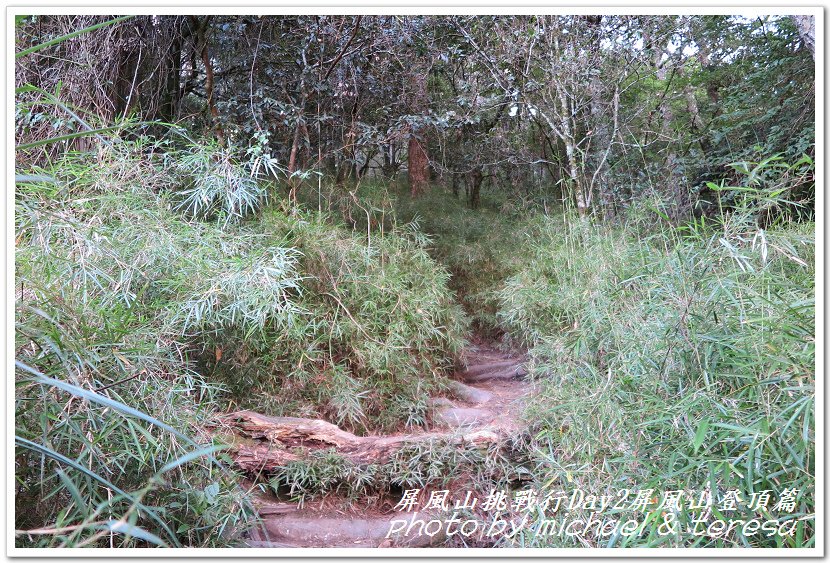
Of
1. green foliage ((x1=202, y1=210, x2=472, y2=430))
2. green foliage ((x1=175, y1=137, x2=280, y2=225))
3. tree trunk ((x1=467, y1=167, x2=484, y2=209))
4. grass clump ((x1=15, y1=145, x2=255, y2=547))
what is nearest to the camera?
grass clump ((x1=15, y1=145, x2=255, y2=547))

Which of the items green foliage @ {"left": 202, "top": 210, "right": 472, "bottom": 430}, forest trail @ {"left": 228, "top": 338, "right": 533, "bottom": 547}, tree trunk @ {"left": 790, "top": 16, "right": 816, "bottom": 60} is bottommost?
forest trail @ {"left": 228, "top": 338, "right": 533, "bottom": 547}

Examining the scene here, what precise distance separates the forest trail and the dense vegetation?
0.08m

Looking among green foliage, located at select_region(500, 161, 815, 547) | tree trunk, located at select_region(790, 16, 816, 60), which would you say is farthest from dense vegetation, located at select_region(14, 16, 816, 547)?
tree trunk, located at select_region(790, 16, 816, 60)

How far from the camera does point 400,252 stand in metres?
3.05

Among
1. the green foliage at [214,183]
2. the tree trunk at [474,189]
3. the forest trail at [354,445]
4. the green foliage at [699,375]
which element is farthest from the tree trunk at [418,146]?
the green foliage at [699,375]

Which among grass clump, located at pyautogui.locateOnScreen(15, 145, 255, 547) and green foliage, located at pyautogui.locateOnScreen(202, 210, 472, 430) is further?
green foliage, located at pyautogui.locateOnScreen(202, 210, 472, 430)

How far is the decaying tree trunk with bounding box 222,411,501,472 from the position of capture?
1.89m

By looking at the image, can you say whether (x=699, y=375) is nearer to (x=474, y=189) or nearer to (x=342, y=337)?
(x=342, y=337)

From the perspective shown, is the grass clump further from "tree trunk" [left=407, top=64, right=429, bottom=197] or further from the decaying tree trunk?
"tree trunk" [left=407, top=64, right=429, bottom=197]

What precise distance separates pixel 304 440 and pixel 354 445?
0.20 meters

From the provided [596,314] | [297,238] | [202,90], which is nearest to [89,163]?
[297,238]

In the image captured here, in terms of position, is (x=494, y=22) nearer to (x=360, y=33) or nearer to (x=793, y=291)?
(x=360, y=33)

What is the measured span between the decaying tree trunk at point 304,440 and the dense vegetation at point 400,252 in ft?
0.23

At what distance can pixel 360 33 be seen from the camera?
320cm
